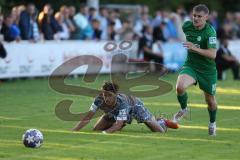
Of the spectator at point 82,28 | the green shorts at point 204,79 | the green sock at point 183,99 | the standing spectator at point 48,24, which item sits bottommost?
the spectator at point 82,28

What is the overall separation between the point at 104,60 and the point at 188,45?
54.3 ft

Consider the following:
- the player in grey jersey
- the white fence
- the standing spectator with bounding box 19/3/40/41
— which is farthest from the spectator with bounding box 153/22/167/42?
the player in grey jersey

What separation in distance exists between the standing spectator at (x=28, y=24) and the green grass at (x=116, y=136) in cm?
582

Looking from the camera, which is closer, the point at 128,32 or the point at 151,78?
the point at 151,78

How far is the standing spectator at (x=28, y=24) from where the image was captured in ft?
89.9


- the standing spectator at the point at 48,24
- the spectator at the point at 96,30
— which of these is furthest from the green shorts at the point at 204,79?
the spectator at the point at 96,30

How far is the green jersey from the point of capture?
14.5m

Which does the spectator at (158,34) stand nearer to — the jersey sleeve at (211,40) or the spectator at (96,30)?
the spectator at (96,30)

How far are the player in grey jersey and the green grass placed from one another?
186 mm

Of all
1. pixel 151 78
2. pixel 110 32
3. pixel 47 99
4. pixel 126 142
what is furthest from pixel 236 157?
pixel 110 32

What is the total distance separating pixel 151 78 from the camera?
27.1 meters

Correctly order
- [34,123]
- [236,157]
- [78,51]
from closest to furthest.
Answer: [236,157] < [34,123] < [78,51]

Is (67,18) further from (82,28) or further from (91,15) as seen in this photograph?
(91,15)

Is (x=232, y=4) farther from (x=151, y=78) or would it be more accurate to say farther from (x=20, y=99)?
(x=20, y=99)
